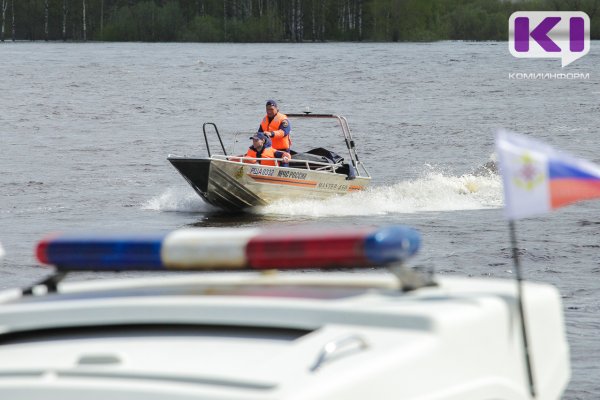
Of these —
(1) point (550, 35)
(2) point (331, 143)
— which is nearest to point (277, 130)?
(2) point (331, 143)

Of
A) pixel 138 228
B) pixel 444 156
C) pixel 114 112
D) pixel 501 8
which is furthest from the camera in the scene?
pixel 501 8

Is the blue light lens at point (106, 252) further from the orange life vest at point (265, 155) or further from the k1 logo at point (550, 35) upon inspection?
the k1 logo at point (550, 35)

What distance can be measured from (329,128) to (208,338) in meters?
40.3

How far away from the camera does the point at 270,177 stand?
2184cm

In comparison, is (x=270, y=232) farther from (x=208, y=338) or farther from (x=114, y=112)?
(x=114, y=112)

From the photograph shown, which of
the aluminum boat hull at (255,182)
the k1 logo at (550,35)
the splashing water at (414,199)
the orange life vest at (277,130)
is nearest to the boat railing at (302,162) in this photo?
the aluminum boat hull at (255,182)

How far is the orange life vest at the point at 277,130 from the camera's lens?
21109mm

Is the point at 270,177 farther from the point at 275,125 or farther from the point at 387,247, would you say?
the point at 387,247

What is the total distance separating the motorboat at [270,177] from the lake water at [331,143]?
1.33 feet

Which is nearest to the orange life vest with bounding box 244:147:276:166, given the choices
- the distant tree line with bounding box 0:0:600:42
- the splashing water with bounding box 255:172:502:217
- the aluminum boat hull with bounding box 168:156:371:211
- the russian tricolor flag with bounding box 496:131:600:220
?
the aluminum boat hull with bounding box 168:156:371:211

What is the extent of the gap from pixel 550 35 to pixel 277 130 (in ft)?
222

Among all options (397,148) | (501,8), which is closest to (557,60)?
(501,8)

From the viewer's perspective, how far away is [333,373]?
8.91ft

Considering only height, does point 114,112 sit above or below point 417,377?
below
